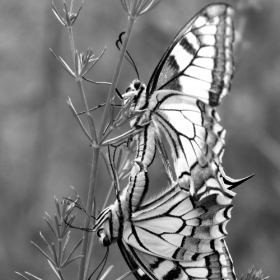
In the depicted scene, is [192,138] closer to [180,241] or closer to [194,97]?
[194,97]

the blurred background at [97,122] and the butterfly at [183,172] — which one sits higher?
the blurred background at [97,122]

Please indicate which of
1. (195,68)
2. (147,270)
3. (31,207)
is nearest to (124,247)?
(147,270)

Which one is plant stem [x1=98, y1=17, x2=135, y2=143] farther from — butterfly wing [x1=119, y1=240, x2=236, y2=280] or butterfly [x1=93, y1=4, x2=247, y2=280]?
butterfly wing [x1=119, y1=240, x2=236, y2=280]

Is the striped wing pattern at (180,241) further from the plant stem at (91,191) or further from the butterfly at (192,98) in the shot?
the plant stem at (91,191)

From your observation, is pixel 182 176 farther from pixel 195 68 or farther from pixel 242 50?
pixel 242 50

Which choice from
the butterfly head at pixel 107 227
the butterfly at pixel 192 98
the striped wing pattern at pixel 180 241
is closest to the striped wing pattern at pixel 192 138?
the butterfly at pixel 192 98

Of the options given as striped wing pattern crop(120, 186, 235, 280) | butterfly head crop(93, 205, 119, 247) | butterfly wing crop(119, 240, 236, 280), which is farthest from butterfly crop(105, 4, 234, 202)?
butterfly wing crop(119, 240, 236, 280)
